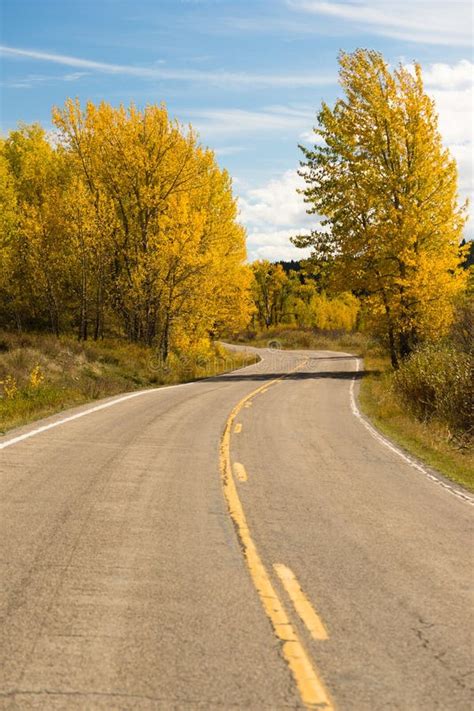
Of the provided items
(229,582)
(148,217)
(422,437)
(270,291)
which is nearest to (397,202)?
(148,217)

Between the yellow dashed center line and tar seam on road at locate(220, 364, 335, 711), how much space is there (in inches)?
4.2

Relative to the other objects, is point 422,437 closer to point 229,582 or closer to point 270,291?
point 229,582

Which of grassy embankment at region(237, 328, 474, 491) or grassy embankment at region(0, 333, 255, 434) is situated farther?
grassy embankment at region(0, 333, 255, 434)

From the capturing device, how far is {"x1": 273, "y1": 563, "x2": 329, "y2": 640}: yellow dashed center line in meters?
4.28

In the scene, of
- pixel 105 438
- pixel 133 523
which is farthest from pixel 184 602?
pixel 105 438

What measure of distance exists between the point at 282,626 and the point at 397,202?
3045cm

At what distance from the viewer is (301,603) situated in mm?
4742

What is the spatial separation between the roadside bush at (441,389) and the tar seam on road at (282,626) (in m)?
9.13

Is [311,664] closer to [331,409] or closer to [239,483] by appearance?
[239,483]

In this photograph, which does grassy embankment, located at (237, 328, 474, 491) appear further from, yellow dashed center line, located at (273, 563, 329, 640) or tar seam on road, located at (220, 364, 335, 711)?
yellow dashed center line, located at (273, 563, 329, 640)

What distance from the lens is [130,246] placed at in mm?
33562

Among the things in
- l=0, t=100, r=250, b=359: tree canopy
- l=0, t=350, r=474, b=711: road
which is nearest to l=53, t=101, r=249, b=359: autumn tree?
l=0, t=100, r=250, b=359: tree canopy

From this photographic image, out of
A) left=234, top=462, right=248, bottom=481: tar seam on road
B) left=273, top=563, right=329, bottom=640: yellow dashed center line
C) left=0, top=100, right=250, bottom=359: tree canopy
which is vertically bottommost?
left=234, top=462, right=248, bottom=481: tar seam on road

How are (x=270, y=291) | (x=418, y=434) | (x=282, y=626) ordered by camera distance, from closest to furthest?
(x=282, y=626)
(x=418, y=434)
(x=270, y=291)
